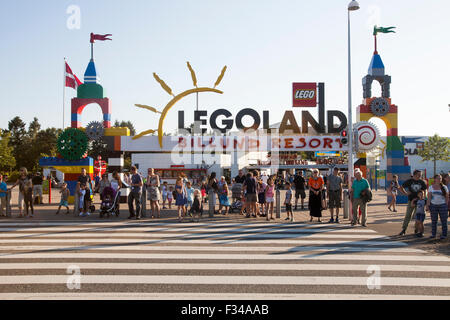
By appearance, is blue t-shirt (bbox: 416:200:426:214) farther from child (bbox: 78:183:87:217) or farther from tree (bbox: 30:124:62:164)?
tree (bbox: 30:124:62:164)

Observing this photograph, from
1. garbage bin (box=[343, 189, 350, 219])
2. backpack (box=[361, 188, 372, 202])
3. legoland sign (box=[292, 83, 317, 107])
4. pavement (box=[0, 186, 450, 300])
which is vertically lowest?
pavement (box=[0, 186, 450, 300])

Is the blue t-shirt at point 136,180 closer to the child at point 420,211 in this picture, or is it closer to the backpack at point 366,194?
the backpack at point 366,194

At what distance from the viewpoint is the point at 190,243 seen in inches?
360

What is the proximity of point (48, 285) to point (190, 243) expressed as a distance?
3.85 metres

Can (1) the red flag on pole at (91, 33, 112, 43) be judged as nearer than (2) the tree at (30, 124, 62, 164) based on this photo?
Yes

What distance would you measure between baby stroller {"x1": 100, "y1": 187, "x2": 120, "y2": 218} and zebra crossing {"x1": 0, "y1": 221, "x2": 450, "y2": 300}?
9.07 ft

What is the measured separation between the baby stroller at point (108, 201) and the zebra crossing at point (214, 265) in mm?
2764

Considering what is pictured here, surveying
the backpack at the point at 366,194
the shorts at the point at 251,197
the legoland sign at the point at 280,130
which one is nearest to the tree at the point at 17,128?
the legoland sign at the point at 280,130

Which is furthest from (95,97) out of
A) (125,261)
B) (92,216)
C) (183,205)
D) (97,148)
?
(97,148)

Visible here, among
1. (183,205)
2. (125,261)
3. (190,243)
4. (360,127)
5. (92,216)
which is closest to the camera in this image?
(125,261)

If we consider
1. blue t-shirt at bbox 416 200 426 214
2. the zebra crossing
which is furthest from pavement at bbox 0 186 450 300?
blue t-shirt at bbox 416 200 426 214

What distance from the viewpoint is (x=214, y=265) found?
7035 millimetres

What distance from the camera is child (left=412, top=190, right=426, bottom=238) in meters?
10.0
